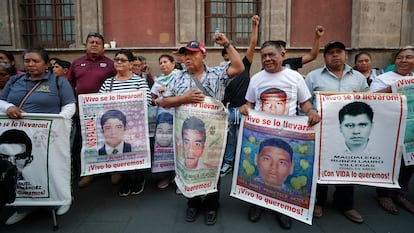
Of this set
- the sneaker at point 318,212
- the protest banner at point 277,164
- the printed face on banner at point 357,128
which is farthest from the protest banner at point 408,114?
the protest banner at point 277,164

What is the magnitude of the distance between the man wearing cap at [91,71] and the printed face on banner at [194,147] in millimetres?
1940

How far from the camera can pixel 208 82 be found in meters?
3.09

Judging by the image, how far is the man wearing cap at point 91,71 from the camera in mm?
4230

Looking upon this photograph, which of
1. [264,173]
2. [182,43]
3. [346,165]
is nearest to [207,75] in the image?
[264,173]

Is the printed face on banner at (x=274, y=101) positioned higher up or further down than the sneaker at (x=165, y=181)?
higher up

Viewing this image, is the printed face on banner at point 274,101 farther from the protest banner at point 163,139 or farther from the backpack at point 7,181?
the backpack at point 7,181

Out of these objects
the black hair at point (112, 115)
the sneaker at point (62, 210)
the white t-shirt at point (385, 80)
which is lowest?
the sneaker at point (62, 210)

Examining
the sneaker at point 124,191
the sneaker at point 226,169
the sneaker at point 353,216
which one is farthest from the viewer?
the sneaker at point 226,169

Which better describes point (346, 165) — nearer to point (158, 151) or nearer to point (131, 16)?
point (158, 151)

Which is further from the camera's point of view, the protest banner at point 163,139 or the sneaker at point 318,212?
the protest banner at point 163,139

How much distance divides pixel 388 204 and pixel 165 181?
288 centimetres

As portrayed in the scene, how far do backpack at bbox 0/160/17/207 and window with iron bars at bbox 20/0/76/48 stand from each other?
864cm

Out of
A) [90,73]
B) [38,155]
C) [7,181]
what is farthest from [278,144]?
[90,73]

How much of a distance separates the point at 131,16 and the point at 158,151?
23.4 ft
